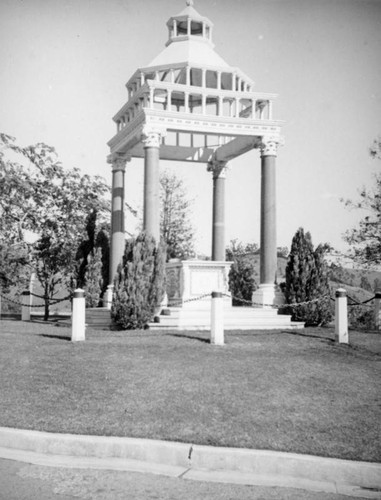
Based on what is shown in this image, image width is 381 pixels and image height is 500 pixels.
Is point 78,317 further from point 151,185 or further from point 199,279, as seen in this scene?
point 151,185

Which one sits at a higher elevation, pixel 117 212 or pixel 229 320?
pixel 117 212

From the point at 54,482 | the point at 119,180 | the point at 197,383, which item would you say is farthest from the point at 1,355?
the point at 119,180

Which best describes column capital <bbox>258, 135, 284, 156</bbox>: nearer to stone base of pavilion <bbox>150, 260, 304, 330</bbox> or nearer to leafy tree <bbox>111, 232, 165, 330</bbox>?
stone base of pavilion <bbox>150, 260, 304, 330</bbox>

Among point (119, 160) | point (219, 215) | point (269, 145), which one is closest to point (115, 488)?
point (269, 145)

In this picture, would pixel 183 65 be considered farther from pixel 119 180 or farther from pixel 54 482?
pixel 54 482

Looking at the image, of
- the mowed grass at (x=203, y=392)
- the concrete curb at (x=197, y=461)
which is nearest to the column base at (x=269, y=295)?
the mowed grass at (x=203, y=392)

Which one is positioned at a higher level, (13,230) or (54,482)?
(13,230)

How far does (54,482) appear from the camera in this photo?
15.3 feet

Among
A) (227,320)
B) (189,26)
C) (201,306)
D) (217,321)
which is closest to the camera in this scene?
(217,321)

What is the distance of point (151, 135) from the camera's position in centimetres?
1745

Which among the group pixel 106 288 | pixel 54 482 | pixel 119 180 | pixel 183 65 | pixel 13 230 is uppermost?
pixel 183 65

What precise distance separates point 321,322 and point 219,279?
3518 millimetres

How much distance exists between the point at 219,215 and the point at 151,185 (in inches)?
207

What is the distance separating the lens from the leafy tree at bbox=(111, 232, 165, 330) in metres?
14.4
